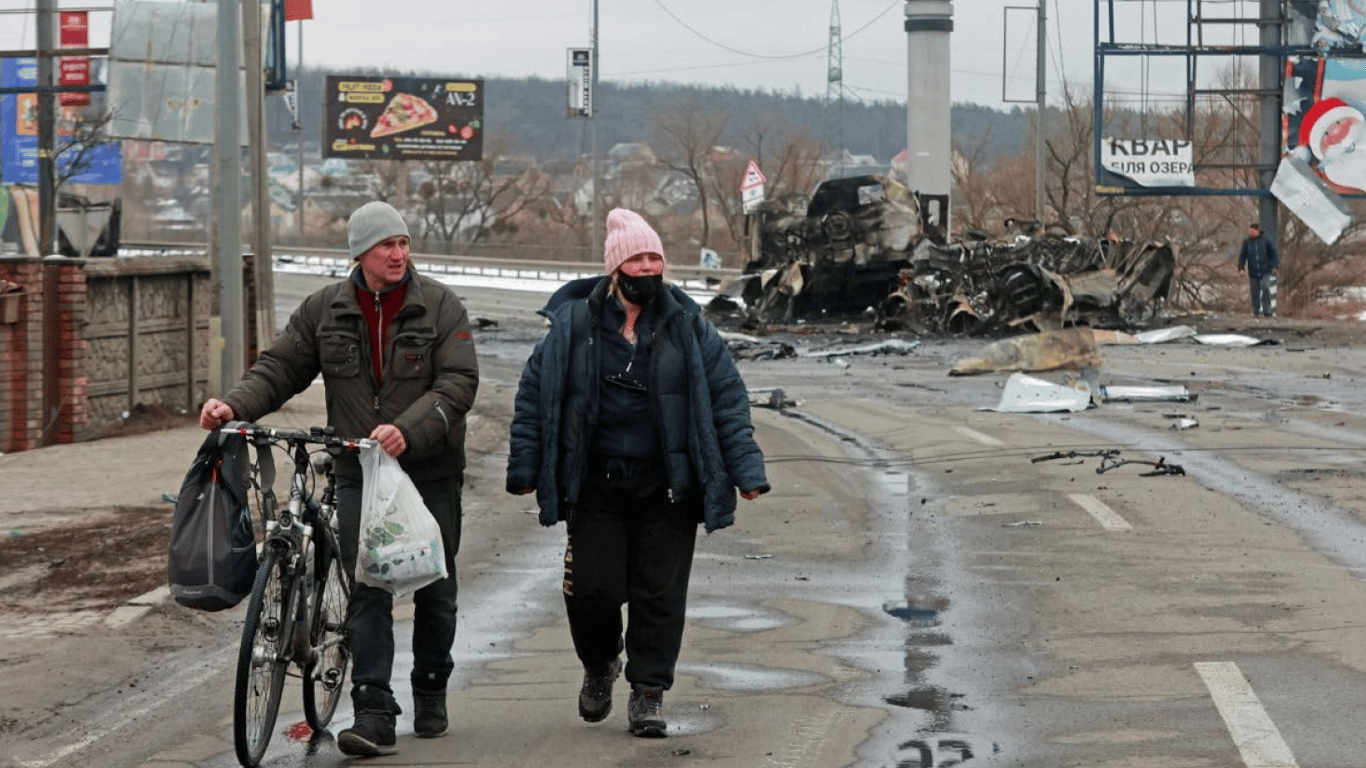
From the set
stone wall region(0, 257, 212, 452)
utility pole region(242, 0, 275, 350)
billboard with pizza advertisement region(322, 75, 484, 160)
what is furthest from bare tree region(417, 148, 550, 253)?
stone wall region(0, 257, 212, 452)

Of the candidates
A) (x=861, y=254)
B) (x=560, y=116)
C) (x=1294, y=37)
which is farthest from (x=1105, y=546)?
(x=560, y=116)

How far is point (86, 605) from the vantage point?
10320mm

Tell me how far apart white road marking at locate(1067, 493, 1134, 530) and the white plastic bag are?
658 cm

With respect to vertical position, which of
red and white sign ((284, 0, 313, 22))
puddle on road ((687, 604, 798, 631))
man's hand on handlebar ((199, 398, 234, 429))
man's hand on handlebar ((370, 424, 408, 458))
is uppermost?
red and white sign ((284, 0, 313, 22))

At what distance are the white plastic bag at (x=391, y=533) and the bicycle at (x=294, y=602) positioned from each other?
13 cm

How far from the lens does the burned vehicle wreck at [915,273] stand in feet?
122

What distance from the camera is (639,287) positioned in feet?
23.6

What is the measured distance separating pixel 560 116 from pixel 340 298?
520ft

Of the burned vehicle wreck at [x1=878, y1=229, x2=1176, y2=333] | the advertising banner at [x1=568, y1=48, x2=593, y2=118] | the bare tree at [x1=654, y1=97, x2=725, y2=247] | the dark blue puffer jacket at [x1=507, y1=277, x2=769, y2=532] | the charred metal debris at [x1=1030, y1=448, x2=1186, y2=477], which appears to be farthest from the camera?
the bare tree at [x1=654, y1=97, x2=725, y2=247]

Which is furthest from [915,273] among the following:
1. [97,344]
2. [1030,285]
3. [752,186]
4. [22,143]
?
Answer: [97,344]

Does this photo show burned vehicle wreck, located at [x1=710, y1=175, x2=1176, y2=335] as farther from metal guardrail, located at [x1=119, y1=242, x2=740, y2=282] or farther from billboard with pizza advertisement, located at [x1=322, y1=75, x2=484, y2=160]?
billboard with pizza advertisement, located at [x1=322, y1=75, x2=484, y2=160]

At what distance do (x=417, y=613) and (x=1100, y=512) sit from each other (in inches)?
269

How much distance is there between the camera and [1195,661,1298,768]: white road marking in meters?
6.62

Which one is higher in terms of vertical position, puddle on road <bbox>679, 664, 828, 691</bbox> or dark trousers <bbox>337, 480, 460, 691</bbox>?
dark trousers <bbox>337, 480, 460, 691</bbox>
